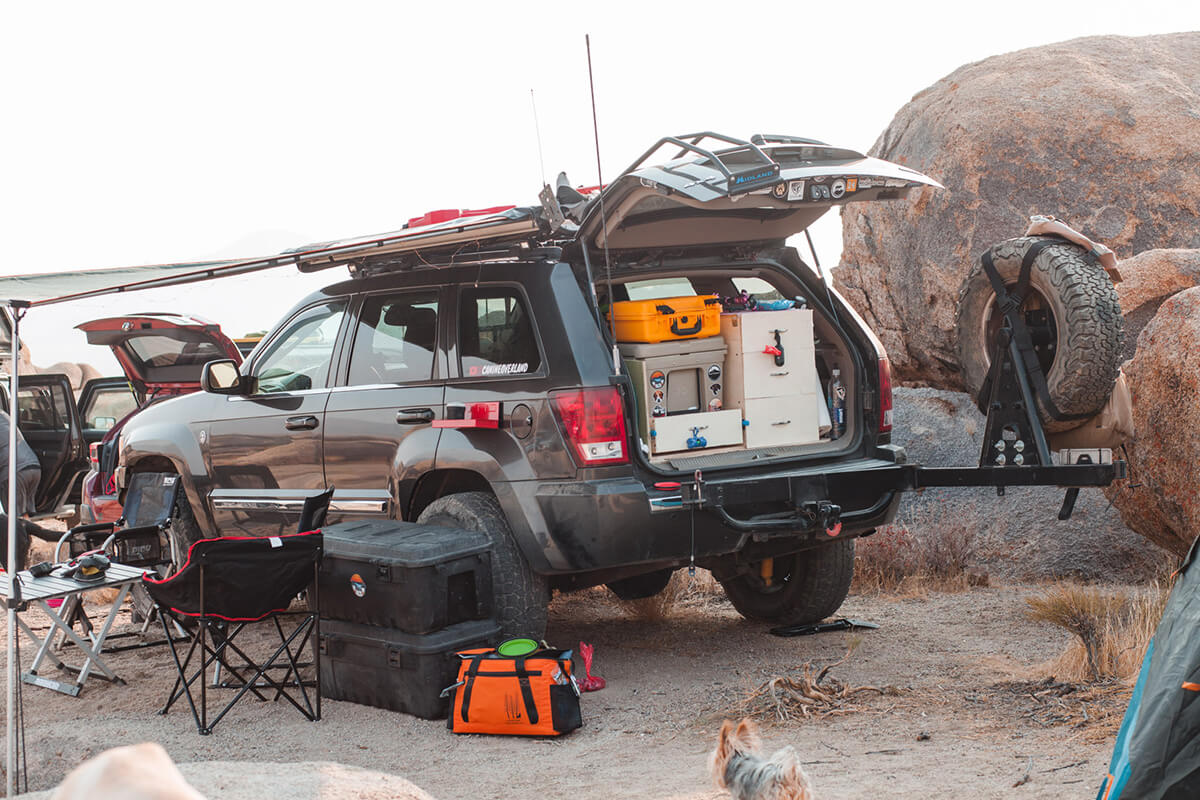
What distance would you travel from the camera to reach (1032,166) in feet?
33.4

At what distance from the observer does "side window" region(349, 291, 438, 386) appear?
6.12m

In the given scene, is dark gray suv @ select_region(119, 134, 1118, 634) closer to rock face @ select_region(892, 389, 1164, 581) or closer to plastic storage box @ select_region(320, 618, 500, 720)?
plastic storage box @ select_region(320, 618, 500, 720)

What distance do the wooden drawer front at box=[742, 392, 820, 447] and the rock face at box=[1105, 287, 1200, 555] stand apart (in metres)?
2.18

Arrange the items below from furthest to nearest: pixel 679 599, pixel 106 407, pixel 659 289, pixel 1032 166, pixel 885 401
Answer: pixel 106 407, pixel 1032 166, pixel 679 599, pixel 885 401, pixel 659 289

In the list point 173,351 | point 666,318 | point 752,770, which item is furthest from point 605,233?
point 173,351

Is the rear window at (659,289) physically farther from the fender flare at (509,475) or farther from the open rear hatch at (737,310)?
the fender flare at (509,475)

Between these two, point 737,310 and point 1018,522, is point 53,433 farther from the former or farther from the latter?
point 1018,522

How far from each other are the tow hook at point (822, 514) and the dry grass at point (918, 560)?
2.51 metres

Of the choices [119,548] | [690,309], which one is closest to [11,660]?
[119,548]

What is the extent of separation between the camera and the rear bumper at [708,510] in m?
5.32

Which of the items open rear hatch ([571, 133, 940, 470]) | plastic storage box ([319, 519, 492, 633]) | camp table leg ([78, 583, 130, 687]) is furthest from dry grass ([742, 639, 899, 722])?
camp table leg ([78, 583, 130, 687])

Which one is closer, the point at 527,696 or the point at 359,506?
the point at 527,696

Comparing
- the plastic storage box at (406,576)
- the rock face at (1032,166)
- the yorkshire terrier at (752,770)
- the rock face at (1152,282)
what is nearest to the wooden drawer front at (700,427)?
the plastic storage box at (406,576)

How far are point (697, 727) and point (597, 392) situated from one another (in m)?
1.49
